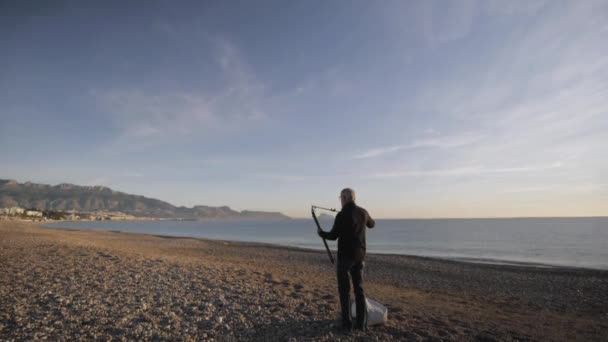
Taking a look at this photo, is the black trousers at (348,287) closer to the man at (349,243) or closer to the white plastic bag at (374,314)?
the man at (349,243)

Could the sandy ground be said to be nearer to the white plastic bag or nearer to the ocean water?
the white plastic bag

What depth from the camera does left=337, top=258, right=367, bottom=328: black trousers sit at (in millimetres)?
6246

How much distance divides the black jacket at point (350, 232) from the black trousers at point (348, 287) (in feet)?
0.50

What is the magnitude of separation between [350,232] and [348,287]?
1112 mm

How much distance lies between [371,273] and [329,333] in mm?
13619

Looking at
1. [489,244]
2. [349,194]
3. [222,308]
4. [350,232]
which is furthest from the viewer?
[489,244]

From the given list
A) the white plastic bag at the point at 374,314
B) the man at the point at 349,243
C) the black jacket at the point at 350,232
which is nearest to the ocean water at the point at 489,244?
the white plastic bag at the point at 374,314

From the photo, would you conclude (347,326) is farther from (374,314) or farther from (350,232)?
(350,232)

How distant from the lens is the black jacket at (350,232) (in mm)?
6211

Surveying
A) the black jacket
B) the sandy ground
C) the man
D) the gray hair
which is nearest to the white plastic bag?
the sandy ground

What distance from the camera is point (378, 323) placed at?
22.5ft

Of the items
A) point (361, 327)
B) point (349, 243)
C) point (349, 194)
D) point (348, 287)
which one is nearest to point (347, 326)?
point (361, 327)

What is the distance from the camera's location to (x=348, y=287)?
6.28 m

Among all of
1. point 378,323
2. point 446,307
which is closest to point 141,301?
point 378,323
